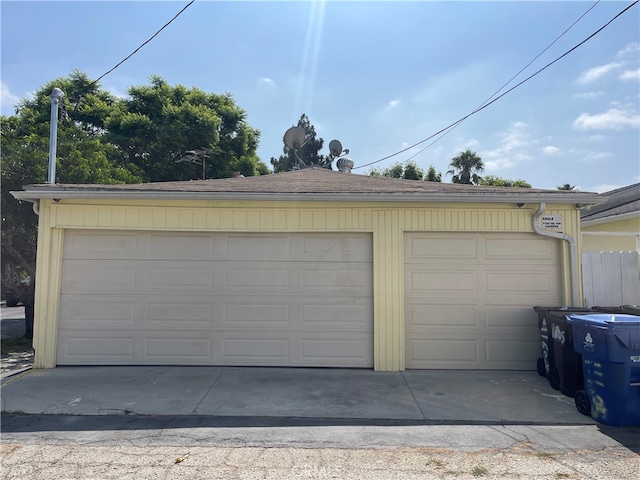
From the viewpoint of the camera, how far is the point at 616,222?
9977 mm

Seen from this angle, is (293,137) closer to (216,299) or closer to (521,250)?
(216,299)

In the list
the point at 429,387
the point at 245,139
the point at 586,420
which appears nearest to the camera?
the point at 586,420

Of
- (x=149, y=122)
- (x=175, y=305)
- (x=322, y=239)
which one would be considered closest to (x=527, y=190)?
(x=322, y=239)

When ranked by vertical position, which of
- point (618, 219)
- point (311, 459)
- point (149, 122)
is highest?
point (149, 122)

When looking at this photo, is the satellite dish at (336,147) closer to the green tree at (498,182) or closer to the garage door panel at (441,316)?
the garage door panel at (441,316)

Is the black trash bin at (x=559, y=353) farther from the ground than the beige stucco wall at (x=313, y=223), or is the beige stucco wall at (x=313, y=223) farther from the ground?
the beige stucco wall at (x=313, y=223)

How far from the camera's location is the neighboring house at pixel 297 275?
654 centimetres

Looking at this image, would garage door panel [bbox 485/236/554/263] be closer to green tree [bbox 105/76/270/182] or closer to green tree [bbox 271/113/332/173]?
green tree [bbox 105/76/270/182]

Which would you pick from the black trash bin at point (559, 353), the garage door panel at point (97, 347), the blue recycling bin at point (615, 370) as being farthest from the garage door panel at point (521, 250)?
the garage door panel at point (97, 347)

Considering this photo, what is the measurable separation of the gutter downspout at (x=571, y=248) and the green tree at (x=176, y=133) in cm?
1504

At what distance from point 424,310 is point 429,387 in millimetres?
1358

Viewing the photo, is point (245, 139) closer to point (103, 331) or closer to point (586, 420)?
point (103, 331)

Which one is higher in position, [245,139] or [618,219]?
[245,139]

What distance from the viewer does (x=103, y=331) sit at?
6.70 m
